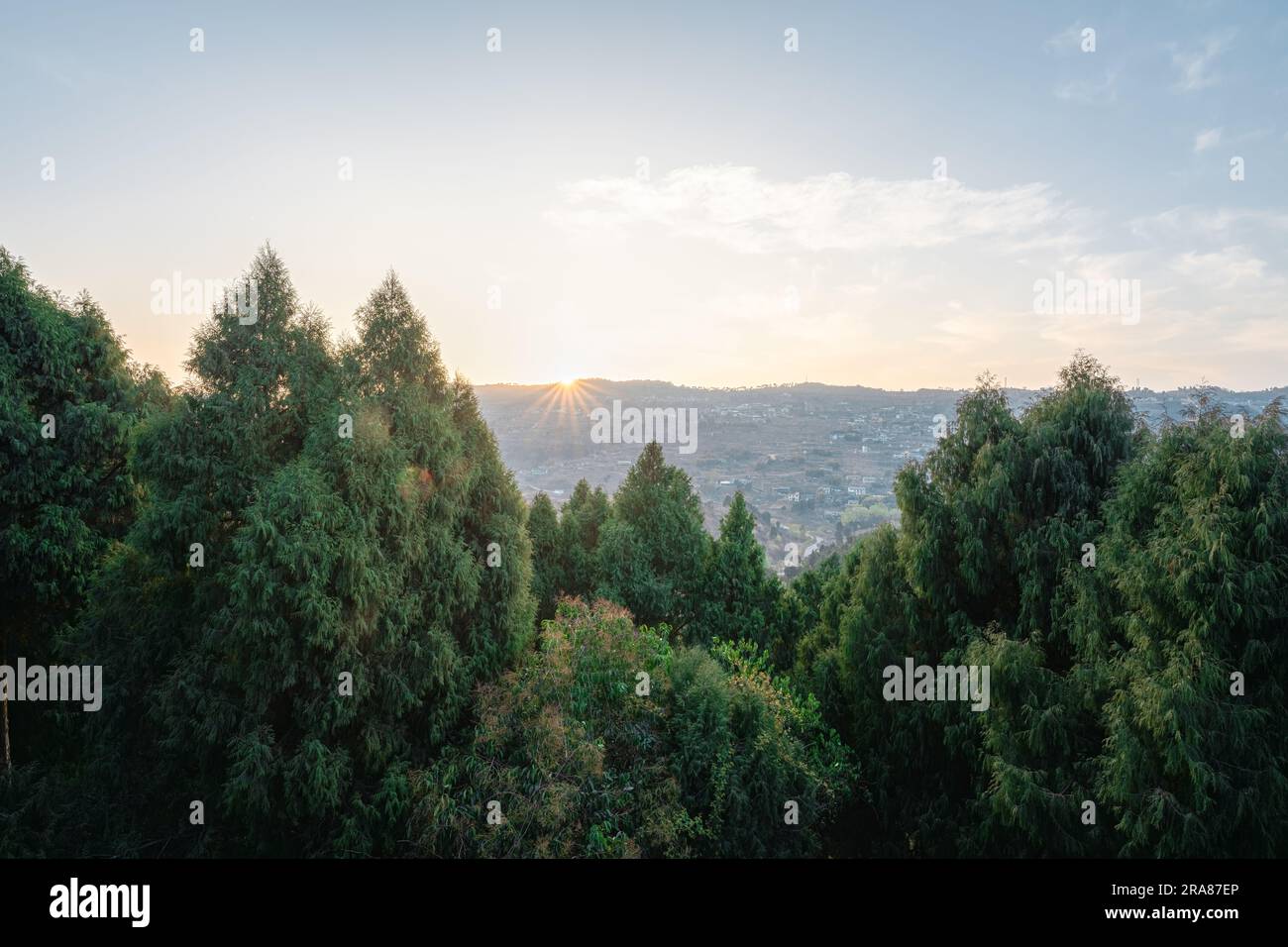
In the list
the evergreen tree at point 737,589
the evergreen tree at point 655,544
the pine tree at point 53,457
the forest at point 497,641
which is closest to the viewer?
the forest at point 497,641

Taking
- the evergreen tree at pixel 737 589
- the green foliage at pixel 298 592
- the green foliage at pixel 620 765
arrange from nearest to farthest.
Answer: the green foliage at pixel 620 765, the green foliage at pixel 298 592, the evergreen tree at pixel 737 589

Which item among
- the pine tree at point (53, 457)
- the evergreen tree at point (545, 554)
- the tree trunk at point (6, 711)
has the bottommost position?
the tree trunk at point (6, 711)

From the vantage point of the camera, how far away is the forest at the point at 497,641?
9.90 m

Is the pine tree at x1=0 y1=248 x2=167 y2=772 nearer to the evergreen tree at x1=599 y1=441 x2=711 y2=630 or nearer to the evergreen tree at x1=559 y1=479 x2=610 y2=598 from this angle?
the evergreen tree at x1=559 y1=479 x2=610 y2=598

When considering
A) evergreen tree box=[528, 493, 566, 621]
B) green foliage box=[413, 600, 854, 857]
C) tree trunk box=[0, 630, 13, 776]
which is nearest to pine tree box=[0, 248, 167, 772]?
tree trunk box=[0, 630, 13, 776]

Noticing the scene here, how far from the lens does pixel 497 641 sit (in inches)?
504

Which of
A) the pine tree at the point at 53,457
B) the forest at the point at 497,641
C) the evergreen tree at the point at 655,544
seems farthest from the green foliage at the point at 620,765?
the pine tree at the point at 53,457

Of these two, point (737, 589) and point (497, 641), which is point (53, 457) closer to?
point (497, 641)

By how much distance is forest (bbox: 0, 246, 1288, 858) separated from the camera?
9.90m

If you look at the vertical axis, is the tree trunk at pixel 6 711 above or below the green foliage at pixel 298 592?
below

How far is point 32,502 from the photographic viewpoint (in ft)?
47.0

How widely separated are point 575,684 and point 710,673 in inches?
101

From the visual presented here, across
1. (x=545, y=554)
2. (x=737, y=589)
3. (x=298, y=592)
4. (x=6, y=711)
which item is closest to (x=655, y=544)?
(x=737, y=589)

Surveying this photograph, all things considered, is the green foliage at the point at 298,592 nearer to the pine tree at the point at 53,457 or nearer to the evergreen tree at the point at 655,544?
the pine tree at the point at 53,457
